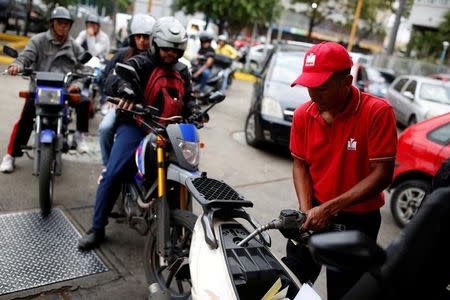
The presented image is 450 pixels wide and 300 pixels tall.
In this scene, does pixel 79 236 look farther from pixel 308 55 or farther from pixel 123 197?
pixel 308 55

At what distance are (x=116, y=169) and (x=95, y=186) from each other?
1.63m

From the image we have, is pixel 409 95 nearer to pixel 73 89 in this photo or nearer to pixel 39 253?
pixel 73 89

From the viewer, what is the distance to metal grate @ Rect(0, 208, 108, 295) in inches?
127

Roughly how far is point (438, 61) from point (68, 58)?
34.5 m

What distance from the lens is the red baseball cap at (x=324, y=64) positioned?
214 cm

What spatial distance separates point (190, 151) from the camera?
312cm

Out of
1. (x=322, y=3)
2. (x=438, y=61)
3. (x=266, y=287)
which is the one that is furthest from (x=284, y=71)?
(x=322, y=3)

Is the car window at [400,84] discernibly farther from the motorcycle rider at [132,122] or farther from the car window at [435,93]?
the motorcycle rider at [132,122]

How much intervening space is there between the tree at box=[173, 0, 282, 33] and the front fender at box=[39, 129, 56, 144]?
59.9 ft

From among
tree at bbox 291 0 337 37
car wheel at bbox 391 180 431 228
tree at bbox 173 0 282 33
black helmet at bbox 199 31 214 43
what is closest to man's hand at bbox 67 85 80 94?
car wheel at bbox 391 180 431 228

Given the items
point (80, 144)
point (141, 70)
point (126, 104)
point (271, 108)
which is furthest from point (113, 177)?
point (271, 108)

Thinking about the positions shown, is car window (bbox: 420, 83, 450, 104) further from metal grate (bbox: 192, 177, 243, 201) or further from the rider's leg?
metal grate (bbox: 192, 177, 243, 201)

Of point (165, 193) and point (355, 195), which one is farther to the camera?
point (165, 193)

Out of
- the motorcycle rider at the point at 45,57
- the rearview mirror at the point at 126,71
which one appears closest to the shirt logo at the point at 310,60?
the rearview mirror at the point at 126,71
